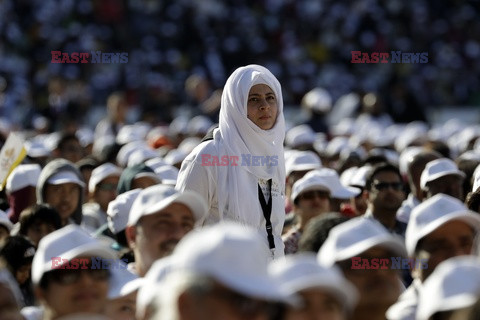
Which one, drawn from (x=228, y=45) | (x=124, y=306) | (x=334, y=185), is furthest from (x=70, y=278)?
(x=228, y=45)

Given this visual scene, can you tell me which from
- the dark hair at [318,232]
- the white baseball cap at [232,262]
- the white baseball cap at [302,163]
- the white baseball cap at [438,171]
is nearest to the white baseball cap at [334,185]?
the white baseball cap at [438,171]

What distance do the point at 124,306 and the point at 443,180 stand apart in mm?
3670

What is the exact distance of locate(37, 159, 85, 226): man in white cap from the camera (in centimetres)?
859

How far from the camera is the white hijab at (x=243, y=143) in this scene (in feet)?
21.4

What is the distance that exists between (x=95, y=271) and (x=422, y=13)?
24615 mm

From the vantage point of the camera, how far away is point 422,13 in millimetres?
28750

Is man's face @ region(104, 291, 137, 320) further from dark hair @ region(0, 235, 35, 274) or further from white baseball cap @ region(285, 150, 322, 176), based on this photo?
white baseball cap @ region(285, 150, 322, 176)

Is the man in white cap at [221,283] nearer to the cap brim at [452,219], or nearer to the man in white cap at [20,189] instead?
the cap brim at [452,219]

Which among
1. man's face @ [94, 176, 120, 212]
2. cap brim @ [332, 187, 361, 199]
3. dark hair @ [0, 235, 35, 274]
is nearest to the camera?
dark hair @ [0, 235, 35, 274]

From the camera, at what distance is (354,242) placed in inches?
185

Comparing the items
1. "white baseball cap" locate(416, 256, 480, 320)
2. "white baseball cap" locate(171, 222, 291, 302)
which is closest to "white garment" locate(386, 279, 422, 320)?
"white baseball cap" locate(416, 256, 480, 320)

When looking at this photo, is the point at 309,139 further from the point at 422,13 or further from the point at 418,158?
the point at 422,13

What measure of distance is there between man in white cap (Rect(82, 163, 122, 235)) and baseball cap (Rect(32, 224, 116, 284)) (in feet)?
14.1

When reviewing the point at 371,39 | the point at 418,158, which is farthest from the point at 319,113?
the point at 371,39
